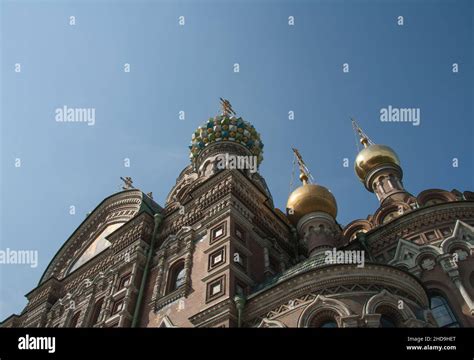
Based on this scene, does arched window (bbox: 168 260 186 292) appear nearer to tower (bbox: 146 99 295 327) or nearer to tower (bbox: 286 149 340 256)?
tower (bbox: 146 99 295 327)

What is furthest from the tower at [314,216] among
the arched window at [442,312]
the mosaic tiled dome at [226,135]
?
the arched window at [442,312]

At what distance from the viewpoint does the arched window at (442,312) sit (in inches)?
441

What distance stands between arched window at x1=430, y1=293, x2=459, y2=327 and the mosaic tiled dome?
8.33 metres

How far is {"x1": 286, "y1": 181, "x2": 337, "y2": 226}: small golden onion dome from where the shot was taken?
15.4m

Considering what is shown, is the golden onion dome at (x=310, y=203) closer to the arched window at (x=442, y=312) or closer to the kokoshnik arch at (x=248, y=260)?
the kokoshnik arch at (x=248, y=260)

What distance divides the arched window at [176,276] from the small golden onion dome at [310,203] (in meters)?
4.62

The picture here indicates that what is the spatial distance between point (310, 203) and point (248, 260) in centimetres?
448

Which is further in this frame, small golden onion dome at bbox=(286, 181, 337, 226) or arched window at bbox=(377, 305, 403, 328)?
small golden onion dome at bbox=(286, 181, 337, 226)

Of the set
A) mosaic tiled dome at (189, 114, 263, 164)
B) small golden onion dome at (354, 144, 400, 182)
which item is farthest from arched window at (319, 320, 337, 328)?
small golden onion dome at (354, 144, 400, 182)

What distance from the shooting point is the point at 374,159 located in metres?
19.3
